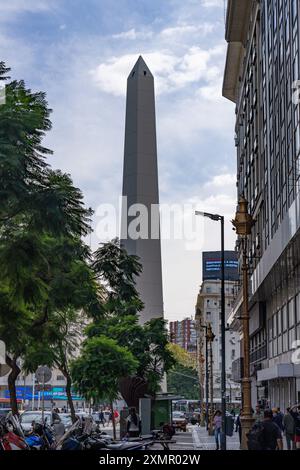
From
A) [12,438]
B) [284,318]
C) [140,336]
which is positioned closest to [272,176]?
[284,318]

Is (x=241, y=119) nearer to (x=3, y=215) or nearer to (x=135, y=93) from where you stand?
(x=135, y=93)

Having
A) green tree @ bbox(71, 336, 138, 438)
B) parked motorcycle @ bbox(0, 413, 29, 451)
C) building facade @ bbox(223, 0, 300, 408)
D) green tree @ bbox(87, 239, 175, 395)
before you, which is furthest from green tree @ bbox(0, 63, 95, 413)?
green tree @ bbox(87, 239, 175, 395)

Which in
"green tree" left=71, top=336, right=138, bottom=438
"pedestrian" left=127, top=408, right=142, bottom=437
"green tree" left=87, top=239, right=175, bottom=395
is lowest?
"pedestrian" left=127, top=408, right=142, bottom=437

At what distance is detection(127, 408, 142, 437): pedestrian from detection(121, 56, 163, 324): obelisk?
24.9 meters

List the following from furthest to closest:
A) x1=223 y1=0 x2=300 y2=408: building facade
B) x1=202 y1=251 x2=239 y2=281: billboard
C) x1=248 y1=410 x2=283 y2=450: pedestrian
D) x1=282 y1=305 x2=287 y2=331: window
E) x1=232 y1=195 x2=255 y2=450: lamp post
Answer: x1=202 y1=251 x2=239 y2=281: billboard
x1=282 y1=305 x2=287 y2=331: window
x1=223 y1=0 x2=300 y2=408: building facade
x1=232 y1=195 x2=255 y2=450: lamp post
x1=248 y1=410 x2=283 y2=450: pedestrian

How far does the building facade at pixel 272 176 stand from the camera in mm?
37156

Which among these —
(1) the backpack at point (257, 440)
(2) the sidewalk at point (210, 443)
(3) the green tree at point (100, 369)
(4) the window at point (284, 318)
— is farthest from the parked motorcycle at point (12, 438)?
(4) the window at point (284, 318)

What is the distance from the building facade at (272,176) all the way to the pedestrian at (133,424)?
26.2 feet

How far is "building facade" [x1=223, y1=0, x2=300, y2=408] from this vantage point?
37.2 meters

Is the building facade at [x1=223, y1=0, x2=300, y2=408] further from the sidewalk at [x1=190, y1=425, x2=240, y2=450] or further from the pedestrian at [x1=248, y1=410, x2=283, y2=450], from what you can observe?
the pedestrian at [x1=248, y1=410, x2=283, y2=450]

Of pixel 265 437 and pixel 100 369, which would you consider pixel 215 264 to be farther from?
pixel 265 437

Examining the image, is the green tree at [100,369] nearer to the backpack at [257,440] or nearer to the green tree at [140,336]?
the green tree at [140,336]

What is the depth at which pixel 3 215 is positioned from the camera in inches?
763

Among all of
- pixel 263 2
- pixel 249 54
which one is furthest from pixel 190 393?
pixel 263 2
